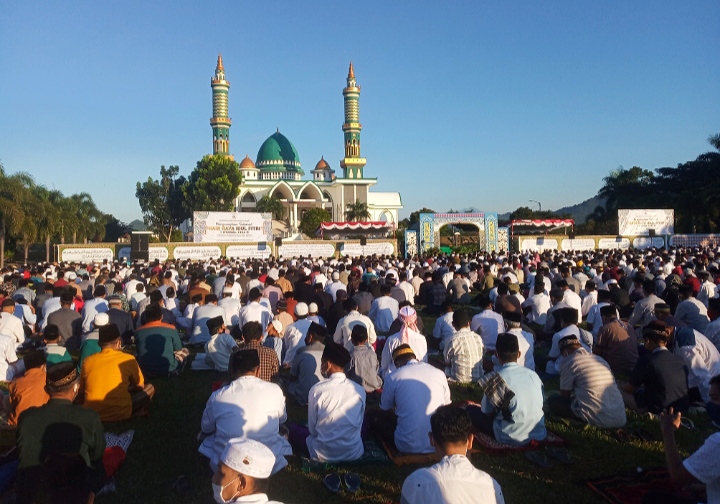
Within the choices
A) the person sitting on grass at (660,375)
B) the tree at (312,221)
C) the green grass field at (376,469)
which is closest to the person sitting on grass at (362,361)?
the green grass field at (376,469)

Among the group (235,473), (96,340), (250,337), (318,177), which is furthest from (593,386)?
(318,177)

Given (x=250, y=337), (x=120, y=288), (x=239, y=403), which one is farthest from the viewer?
(x=120, y=288)

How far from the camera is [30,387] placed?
14.1ft

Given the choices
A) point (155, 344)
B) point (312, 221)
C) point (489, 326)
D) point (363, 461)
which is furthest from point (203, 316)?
point (312, 221)

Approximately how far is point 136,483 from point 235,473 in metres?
2.20

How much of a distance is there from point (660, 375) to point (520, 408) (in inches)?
49.3

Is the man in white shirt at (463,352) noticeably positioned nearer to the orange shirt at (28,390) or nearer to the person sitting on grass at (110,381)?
the person sitting on grass at (110,381)

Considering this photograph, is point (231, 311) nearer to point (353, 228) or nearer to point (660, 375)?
point (660, 375)

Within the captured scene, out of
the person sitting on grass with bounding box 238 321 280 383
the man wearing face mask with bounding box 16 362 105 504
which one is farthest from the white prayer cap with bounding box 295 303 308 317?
the man wearing face mask with bounding box 16 362 105 504

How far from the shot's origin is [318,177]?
205ft

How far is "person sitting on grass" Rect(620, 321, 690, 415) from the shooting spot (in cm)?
438

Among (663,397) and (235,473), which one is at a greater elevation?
(235,473)

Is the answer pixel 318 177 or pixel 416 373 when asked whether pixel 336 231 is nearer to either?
pixel 416 373

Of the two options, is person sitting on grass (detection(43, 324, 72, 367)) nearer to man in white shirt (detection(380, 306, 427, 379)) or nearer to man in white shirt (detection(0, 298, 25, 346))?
man in white shirt (detection(0, 298, 25, 346))
